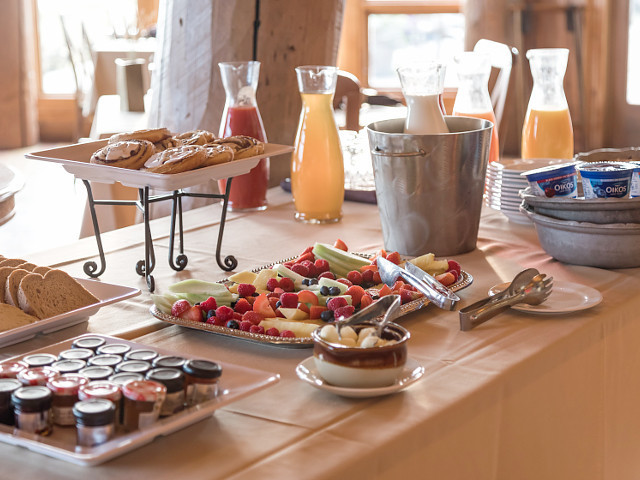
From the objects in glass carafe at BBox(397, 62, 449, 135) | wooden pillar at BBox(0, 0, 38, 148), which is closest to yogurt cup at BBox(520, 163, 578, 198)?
glass carafe at BBox(397, 62, 449, 135)

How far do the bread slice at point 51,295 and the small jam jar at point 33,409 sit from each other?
0.30 metres

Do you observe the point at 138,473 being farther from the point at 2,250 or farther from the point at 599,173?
the point at 2,250

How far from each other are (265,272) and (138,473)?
1.66 ft

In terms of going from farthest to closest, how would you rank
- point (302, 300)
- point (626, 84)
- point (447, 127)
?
1. point (626, 84)
2. point (447, 127)
3. point (302, 300)

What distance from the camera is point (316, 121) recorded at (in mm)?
1620

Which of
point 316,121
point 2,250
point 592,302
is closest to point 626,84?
point 2,250

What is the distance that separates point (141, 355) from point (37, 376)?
0.10m

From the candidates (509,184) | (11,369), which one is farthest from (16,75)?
(11,369)

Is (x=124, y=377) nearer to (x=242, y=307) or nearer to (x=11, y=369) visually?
(x=11, y=369)

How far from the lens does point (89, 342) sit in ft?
2.81

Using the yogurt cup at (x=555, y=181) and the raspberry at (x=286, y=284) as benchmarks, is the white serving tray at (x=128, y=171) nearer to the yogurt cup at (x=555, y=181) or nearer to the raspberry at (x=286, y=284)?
the raspberry at (x=286, y=284)

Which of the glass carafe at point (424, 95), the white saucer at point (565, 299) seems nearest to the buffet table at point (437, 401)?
the white saucer at point (565, 299)

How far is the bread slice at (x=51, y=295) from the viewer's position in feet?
3.29

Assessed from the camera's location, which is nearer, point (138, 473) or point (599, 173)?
point (138, 473)
